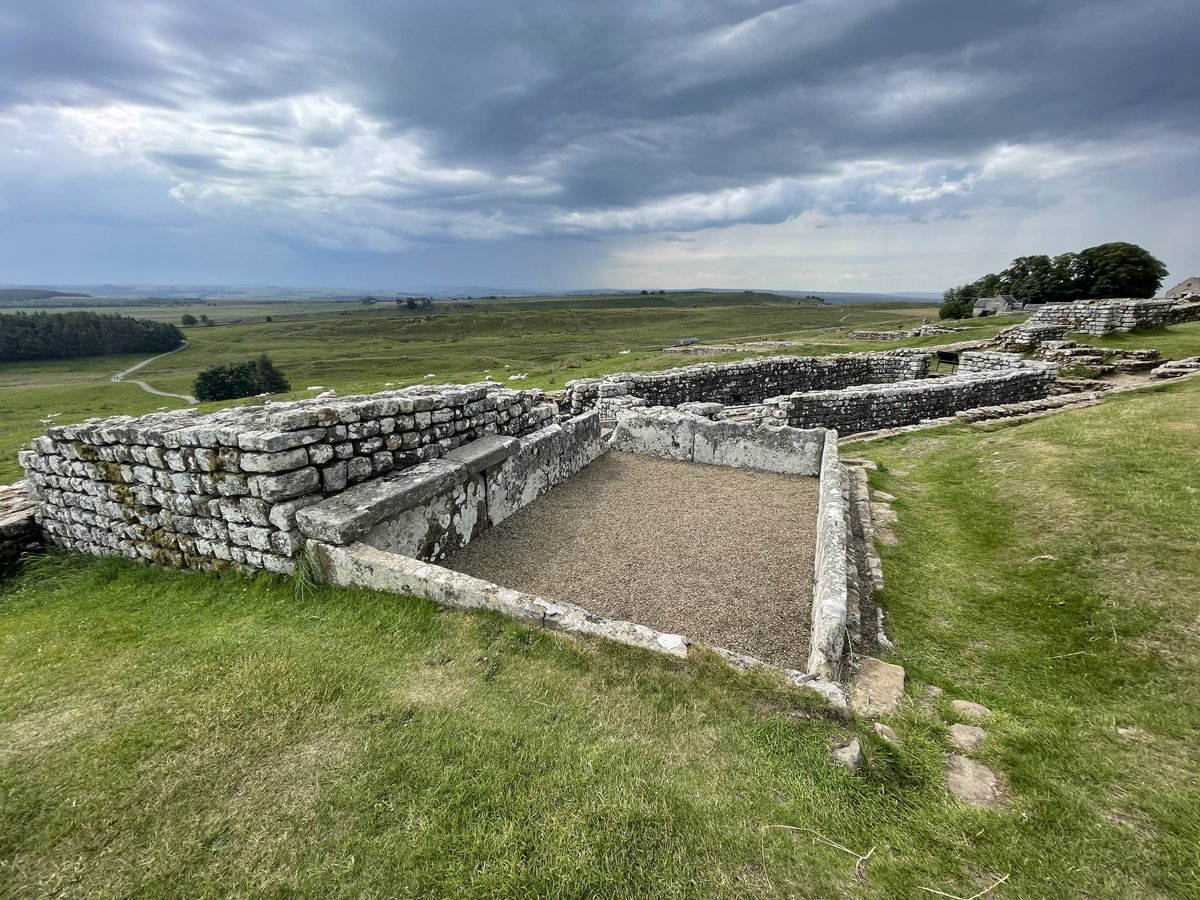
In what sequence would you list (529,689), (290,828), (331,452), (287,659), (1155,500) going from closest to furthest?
(290,828), (529,689), (287,659), (331,452), (1155,500)

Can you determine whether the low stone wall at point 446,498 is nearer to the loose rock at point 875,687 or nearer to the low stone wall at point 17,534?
the loose rock at point 875,687

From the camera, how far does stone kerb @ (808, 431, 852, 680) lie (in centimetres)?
407

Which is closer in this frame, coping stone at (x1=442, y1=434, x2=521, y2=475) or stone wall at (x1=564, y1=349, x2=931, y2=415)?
coping stone at (x1=442, y1=434, x2=521, y2=475)

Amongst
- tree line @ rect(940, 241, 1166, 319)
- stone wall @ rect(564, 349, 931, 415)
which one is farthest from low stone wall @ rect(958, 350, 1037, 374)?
tree line @ rect(940, 241, 1166, 319)

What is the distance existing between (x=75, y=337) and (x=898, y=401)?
13486 centimetres

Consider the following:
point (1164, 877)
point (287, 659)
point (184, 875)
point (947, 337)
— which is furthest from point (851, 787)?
point (947, 337)

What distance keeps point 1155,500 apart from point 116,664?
36.8 feet

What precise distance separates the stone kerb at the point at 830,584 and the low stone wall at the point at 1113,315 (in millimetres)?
22643

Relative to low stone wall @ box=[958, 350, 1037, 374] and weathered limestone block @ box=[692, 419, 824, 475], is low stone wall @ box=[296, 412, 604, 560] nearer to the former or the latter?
weathered limestone block @ box=[692, 419, 824, 475]

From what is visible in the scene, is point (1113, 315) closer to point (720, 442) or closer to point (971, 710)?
point (720, 442)

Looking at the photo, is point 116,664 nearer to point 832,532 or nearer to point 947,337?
point 832,532

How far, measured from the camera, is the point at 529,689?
3656mm

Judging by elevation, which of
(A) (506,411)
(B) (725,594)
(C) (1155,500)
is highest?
(A) (506,411)

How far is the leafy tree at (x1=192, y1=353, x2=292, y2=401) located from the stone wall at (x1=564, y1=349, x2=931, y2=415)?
184 feet
